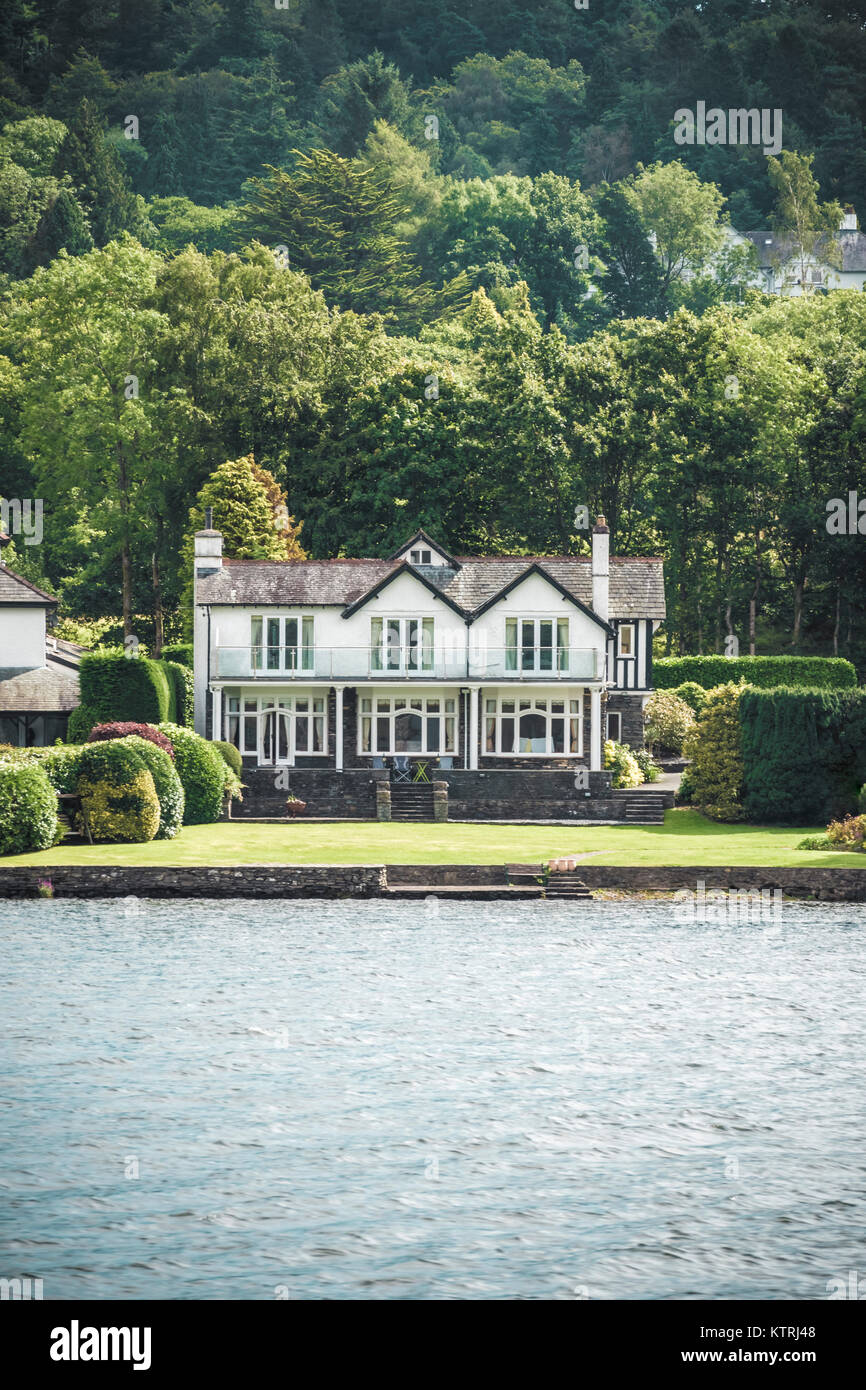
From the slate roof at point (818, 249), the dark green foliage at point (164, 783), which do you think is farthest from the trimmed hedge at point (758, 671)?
the slate roof at point (818, 249)

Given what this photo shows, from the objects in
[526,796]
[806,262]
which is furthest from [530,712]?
[806,262]

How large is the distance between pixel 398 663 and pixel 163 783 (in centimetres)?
1474

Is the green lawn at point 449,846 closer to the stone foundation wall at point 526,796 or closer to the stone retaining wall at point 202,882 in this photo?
the stone retaining wall at point 202,882

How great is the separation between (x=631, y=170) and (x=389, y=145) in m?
25.9

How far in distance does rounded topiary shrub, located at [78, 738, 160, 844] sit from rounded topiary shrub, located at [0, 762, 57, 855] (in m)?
2.01

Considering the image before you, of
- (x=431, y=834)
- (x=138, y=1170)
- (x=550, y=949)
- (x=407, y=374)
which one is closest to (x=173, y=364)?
(x=407, y=374)

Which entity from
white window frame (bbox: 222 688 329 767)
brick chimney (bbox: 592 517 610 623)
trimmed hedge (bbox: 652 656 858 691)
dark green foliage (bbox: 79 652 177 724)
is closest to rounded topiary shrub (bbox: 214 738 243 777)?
dark green foliage (bbox: 79 652 177 724)

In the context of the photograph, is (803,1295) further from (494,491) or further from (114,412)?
(114,412)

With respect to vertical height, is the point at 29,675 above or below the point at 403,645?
below

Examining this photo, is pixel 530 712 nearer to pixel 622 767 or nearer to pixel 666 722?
pixel 622 767

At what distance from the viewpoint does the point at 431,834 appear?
52938 mm

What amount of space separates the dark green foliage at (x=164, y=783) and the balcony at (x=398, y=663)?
1249cm

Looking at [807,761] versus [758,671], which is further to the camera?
[758,671]

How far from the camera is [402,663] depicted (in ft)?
213
